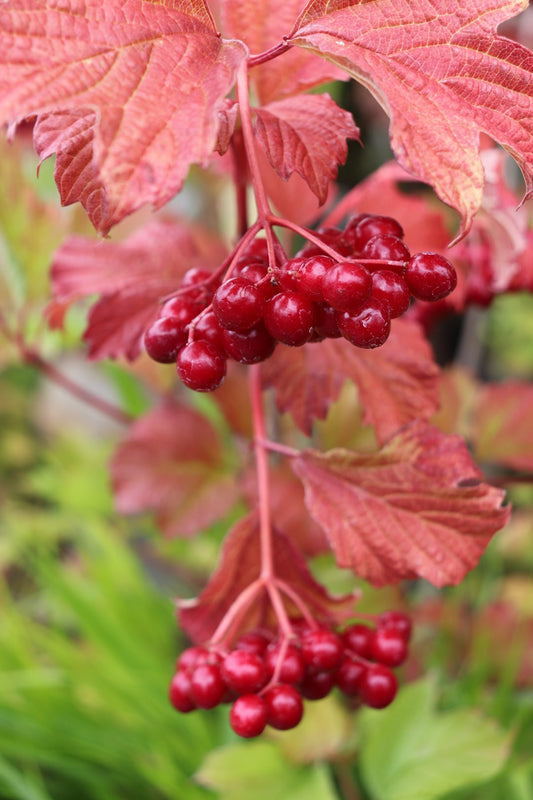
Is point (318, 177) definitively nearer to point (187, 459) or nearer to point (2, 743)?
point (187, 459)

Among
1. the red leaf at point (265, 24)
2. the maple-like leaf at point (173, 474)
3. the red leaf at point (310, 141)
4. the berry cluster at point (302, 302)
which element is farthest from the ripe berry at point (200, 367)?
the maple-like leaf at point (173, 474)

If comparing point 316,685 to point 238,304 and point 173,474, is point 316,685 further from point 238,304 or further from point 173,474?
point 173,474

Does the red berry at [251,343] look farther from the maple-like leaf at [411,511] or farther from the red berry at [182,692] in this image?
the red berry at [182,692]

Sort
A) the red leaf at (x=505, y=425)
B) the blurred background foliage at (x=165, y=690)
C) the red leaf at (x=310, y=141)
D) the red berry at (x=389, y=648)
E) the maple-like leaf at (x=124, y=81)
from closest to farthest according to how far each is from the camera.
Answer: the maple-like leaf at (x=124, y=81) < the red leaf at (x=310, y=141) < the red berry at (x=389, y=648) < the blurred background foliage at (x=165, y=690) < the red leaf at (x=505, y=425)

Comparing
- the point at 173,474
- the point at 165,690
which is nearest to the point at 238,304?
the point at 173,474

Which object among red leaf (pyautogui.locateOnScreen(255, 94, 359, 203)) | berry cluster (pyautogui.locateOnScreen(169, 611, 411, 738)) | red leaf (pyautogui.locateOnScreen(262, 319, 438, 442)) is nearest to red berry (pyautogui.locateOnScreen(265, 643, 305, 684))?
berry cluster (pyautogui.locateOnScreen(169, 611, 411, 738))

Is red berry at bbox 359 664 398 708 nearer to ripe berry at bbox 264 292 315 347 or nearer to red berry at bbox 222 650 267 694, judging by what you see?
red berry at bbox 222 650 267 694

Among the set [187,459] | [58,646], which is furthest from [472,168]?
[58,646]
